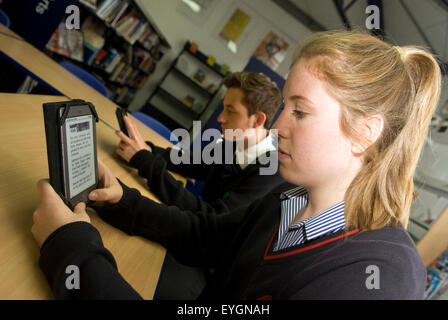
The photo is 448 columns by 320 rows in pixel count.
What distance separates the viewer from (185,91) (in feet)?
16.2

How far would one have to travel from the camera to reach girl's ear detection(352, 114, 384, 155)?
63cm

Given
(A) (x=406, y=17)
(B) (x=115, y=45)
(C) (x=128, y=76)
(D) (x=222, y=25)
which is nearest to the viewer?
(A) (x=406, y=17)

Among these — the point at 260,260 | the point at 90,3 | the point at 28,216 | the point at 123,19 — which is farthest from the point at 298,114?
the point at 123,19

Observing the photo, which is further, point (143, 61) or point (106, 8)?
point (143, 61)

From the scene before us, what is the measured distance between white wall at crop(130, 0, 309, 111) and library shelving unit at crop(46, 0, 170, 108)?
0.28 meters

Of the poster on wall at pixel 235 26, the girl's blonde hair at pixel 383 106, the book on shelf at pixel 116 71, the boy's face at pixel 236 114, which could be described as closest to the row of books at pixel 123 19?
the book on shelf at pixel 116 71

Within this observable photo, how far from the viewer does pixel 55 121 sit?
0.48 m

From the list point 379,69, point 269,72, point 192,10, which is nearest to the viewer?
point 379,69

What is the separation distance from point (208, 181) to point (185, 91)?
3.57 meters

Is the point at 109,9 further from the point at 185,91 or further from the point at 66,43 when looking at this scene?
the point at 185,91

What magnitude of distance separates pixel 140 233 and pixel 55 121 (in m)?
0.42

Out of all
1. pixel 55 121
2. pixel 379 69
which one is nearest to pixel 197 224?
pixel 55 121

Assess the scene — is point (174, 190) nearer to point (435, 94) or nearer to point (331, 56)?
point (331, 56)

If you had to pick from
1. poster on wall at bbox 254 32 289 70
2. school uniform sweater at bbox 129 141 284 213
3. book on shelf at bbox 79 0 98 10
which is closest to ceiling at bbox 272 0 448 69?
poster on wall at bbox 254 32 289 70
